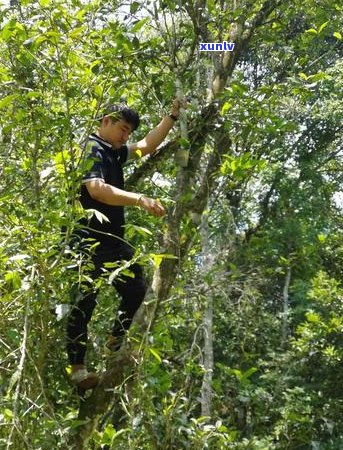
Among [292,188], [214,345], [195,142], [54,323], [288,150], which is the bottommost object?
[214,345]

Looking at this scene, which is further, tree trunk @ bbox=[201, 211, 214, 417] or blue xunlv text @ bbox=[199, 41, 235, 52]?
tree trunk @ bbox=[201, 211, 214, 417]

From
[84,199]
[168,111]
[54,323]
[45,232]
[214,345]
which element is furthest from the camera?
[214,345]

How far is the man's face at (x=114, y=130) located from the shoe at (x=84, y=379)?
0.82 m

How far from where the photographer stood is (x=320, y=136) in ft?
32.5

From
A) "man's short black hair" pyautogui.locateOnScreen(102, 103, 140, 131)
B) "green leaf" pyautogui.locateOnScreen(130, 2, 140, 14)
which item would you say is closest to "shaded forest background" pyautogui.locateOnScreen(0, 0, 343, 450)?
"green leaf" pyautogui.locateOnScreen(130, 2, 140, 14)

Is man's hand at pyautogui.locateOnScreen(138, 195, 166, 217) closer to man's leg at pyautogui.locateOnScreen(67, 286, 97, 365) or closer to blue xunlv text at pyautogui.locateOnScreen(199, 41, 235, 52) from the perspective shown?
man's leg at pyautogui.locateOnScreen(67, 286, 97, 365)

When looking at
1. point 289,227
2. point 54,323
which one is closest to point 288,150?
point 289,227

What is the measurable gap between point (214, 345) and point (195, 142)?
657 centimetres

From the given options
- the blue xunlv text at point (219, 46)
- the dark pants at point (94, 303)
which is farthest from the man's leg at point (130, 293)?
the blue xunlv text at point (219, 46)

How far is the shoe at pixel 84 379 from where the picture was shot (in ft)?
5.89

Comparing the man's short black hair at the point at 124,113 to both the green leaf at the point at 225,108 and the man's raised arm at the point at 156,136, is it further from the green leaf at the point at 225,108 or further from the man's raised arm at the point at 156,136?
the green leaf at the point at 225,108

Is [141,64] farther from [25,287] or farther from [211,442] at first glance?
[211,442]

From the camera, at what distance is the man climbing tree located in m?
1.75

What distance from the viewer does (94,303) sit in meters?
1.90
